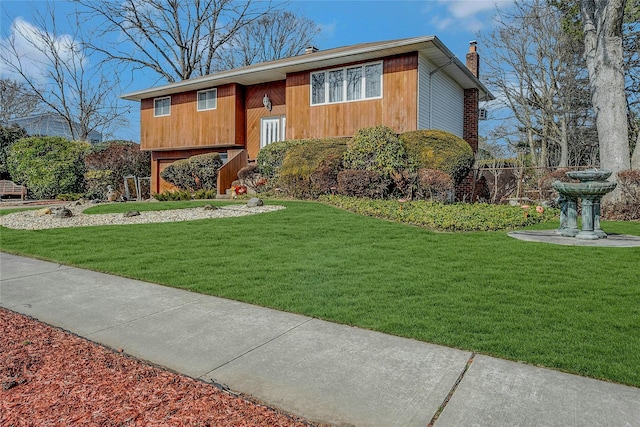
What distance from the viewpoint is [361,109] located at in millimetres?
14461

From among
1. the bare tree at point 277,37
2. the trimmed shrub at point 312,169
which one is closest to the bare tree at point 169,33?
the bare tree at point 277,37

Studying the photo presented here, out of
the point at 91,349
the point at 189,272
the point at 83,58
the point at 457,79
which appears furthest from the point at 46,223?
the point at 83,58

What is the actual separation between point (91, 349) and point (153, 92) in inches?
764

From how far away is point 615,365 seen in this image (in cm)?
255

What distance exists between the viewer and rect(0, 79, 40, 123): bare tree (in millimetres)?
28234

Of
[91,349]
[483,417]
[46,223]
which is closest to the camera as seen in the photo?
[483,417]

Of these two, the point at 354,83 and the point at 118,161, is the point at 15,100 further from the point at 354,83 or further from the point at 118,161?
the point at 354,83

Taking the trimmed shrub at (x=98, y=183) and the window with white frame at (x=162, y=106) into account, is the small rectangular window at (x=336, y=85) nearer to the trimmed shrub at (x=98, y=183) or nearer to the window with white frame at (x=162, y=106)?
the window with white frame at (x=162, y=106)

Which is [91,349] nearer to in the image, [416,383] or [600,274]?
[416,383]

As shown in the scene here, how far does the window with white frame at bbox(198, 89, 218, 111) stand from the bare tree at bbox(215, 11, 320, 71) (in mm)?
15603

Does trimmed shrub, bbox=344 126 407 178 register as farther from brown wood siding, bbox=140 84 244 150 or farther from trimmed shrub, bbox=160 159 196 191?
trimmed shrub, bbox=160 159 196 191

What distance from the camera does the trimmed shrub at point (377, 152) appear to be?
11.8 m

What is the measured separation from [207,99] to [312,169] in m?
9.21

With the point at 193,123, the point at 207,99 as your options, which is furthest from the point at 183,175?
the point at 207,99
